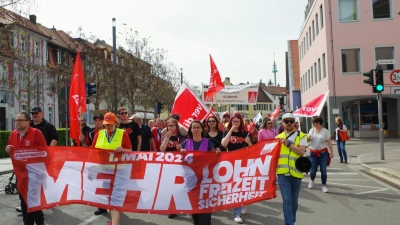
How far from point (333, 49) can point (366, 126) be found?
6.10 metres

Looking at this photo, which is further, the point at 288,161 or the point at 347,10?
the point at 347,10

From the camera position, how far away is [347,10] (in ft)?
107

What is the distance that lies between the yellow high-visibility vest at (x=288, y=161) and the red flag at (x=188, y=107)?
4.86m

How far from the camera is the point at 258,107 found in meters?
111

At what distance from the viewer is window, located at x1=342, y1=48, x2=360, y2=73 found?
32.1 m

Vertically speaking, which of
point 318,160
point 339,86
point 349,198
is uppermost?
point 339,86

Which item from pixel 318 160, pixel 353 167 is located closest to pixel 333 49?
pixel 353 167

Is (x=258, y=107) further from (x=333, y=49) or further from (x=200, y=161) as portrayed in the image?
(x=200, y=161)

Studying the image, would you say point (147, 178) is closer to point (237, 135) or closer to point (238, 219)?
point (238, 219)

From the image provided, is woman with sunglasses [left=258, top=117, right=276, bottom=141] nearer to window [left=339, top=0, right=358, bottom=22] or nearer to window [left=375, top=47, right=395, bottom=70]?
window [left=375, top=47, right=395, bottom=70]

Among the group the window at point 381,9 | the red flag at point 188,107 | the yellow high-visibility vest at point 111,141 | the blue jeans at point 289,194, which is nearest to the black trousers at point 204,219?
the blue jeans at point 289,194

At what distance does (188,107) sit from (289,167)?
5404 millimetres

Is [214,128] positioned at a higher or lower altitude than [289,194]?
higher

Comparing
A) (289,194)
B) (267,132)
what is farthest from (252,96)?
(289,194)
